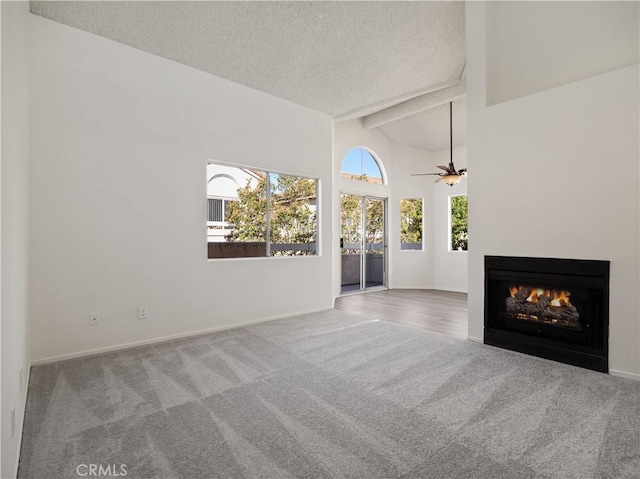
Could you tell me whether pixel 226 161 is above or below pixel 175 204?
above

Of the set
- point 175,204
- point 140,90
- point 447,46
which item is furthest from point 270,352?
point 447,46

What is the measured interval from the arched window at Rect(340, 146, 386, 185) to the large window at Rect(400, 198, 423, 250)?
85 cm

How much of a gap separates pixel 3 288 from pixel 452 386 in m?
2.71

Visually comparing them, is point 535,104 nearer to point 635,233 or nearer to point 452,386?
point 635,233

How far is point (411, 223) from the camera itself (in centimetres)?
796

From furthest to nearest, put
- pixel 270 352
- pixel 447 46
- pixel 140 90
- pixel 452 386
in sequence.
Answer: pixel 447 46
pixel 140 90
pixel 270 352
pixel 452 386

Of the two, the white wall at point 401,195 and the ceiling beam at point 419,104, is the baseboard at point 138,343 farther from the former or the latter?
the ceiling beam at point 419,104

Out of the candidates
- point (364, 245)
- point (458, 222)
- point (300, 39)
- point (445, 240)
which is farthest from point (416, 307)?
point (300, 39)

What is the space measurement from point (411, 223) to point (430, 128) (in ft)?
7.11

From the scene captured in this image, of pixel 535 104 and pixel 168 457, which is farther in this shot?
pixel 535 104

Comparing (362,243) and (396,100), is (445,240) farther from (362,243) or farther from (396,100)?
(396,100)

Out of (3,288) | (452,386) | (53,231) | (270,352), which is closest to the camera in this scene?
(3,288)

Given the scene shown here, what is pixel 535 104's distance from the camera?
3172mm

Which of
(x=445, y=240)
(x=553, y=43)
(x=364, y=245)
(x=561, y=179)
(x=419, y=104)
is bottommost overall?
(x=364, y=245)
